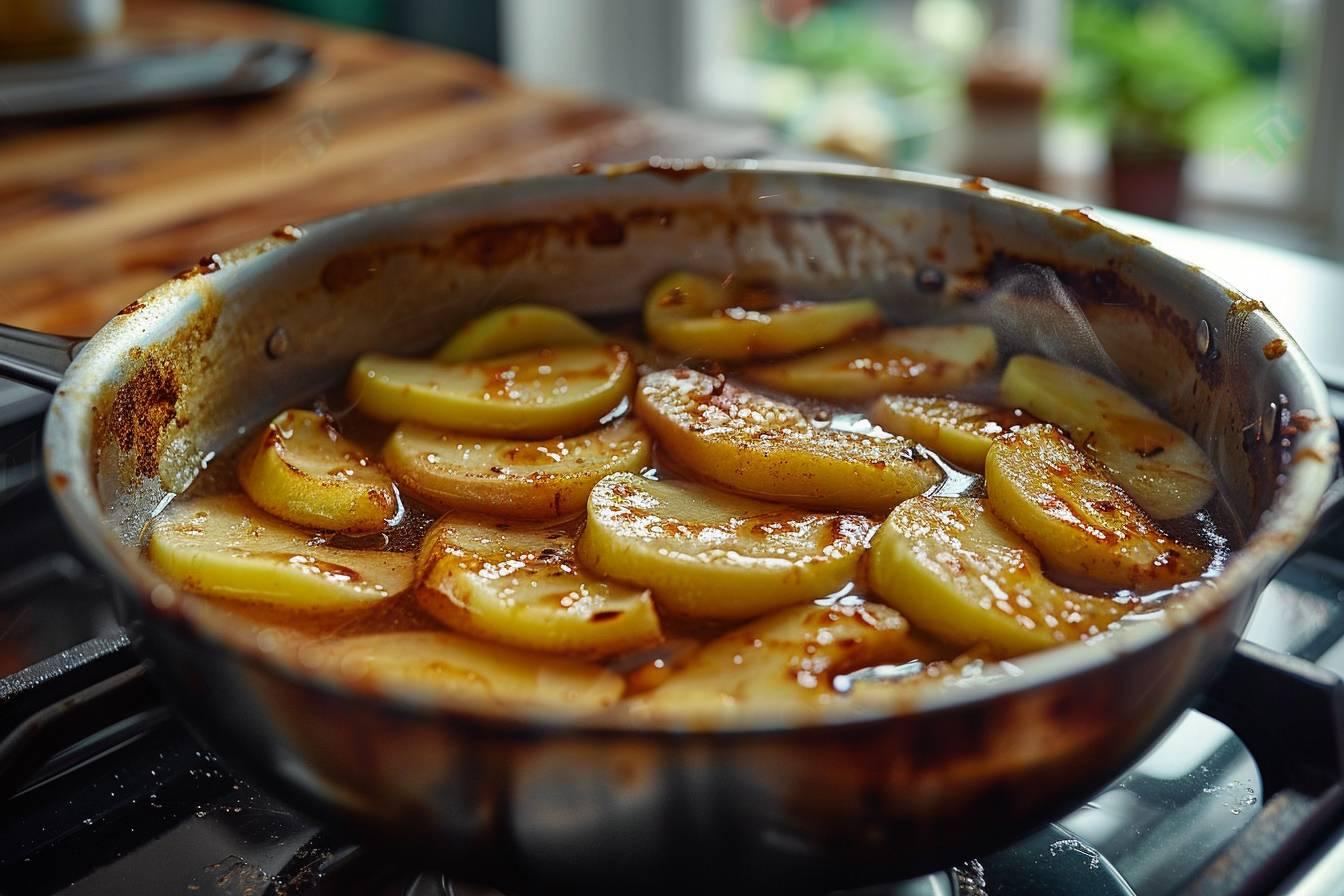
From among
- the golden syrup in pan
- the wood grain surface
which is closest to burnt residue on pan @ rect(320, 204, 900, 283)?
the golden syrup in pan

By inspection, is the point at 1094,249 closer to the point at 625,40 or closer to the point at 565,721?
→ the point at 565,721

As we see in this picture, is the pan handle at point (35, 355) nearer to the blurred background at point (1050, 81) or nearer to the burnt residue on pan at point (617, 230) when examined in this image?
the burnt residue on pan at point (617, 230)

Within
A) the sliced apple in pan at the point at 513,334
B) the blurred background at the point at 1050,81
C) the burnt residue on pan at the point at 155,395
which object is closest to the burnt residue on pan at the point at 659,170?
the sliced apple in pan at the point at 513,334

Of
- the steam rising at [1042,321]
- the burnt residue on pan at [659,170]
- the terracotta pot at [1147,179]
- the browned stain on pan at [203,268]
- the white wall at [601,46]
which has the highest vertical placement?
the burnt residue on pan at [659,170]

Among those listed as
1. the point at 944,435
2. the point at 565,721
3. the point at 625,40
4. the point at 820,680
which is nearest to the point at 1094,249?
the point at 944,435

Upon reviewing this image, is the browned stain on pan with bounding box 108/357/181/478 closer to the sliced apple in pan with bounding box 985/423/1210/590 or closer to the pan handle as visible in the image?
the pan handle

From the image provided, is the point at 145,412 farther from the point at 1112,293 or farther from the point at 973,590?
the point at 1112,293
